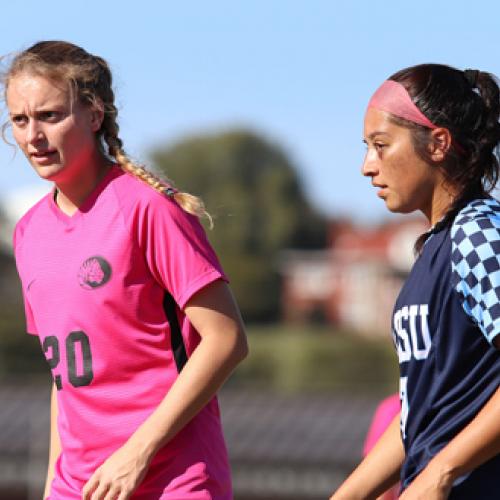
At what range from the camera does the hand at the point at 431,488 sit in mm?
Result: 2900

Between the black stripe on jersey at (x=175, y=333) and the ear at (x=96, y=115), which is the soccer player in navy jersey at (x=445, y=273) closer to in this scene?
the black stripe on jersey at (x=175, y=333)

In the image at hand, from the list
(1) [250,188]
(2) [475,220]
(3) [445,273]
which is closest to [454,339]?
(3) [445,273]

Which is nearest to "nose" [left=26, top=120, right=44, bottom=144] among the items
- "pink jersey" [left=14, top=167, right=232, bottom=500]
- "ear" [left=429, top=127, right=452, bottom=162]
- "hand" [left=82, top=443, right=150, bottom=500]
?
"pink jersey" [left=14, top=167, right=232, bottom=500]

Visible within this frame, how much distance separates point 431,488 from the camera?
9.52 ft

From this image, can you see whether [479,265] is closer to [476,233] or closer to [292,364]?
[476,233]

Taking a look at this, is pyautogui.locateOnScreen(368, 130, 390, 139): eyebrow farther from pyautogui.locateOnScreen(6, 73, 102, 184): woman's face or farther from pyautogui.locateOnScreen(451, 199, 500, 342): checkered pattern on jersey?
pyautogui.locateOnScreen(6, 73, 102, 184): woman's face

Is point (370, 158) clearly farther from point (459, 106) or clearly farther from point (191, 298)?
point (191, 298)

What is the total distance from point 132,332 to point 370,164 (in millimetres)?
781

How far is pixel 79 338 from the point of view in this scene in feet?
11.7

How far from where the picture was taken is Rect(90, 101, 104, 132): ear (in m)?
3.60

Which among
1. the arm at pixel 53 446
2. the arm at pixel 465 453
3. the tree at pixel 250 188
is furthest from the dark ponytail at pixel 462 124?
the tree at pixel 250 188

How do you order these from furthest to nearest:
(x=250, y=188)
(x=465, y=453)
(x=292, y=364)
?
(x=250, y=188) < (x=292, y=364) < (x=465, y=453)

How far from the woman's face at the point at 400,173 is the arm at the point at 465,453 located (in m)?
0.54

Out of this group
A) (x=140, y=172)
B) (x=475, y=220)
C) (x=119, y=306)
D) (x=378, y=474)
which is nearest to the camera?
(x=475, y=220)
